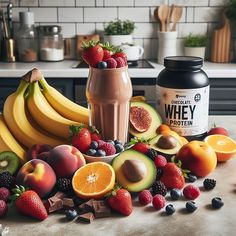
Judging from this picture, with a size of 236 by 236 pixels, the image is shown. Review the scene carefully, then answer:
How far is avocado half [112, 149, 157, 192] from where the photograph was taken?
987 millimetres

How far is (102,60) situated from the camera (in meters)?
1.13

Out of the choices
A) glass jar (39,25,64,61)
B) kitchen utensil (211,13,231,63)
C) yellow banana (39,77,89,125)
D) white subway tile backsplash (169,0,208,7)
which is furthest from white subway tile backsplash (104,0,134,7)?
yellow banana (39,77,89,125)

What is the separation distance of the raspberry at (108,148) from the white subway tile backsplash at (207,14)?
2.28 metres

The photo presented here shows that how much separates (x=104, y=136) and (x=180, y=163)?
25cm

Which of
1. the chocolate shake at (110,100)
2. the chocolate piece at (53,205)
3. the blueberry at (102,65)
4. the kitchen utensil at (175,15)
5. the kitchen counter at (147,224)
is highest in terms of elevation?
the kitchen utensil at (175,15)

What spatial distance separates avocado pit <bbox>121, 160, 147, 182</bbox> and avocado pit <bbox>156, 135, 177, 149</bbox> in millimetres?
176

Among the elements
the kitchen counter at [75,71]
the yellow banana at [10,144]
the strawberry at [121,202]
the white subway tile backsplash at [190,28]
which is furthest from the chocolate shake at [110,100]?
the white subway tile backsplash at [190,28]

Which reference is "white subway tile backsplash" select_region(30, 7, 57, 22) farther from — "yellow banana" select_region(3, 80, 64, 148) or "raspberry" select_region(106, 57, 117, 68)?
"raspberry" select_region(106, 57, 117, 68)

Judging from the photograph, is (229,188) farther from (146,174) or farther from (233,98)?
(233,98)

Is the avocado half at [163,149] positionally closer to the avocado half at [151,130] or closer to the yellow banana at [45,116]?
the avocado half at [151,130]

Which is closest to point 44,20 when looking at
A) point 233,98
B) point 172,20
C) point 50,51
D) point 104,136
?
point 50,51

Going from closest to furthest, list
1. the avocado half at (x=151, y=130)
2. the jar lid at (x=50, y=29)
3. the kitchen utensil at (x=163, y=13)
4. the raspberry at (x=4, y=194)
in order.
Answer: the raspberry at (x=4, y=194) < the avocado half at (x=151, y=130) < the jar lid at (x=50, y=29) < the kitchen utensil at (x=163, y=13)

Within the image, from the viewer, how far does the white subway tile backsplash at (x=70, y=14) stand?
3070mm

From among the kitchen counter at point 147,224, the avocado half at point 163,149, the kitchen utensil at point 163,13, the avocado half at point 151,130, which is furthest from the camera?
the kitchen utensil at point 163,13
